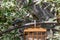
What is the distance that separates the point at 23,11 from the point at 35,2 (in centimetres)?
12

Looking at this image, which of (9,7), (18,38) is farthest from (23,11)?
(18,38)

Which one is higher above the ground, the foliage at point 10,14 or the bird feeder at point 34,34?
the foliage at point 10,14

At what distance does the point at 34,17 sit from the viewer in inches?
63.6

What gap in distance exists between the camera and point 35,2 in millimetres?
1561

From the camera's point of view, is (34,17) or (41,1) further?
(34,17)

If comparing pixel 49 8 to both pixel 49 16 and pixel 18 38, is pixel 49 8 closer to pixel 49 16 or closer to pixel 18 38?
pixel 49 16

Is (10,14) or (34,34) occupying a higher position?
(10,14)

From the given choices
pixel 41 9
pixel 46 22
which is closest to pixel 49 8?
pixel 41 9

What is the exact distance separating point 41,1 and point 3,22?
0.32 m

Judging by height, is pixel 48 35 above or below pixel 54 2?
below

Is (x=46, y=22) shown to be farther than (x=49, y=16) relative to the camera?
No

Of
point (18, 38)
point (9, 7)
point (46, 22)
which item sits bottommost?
point (18, 38)

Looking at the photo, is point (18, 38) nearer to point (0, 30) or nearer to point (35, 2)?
point (0, 30)

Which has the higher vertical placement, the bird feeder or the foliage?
the foliage
